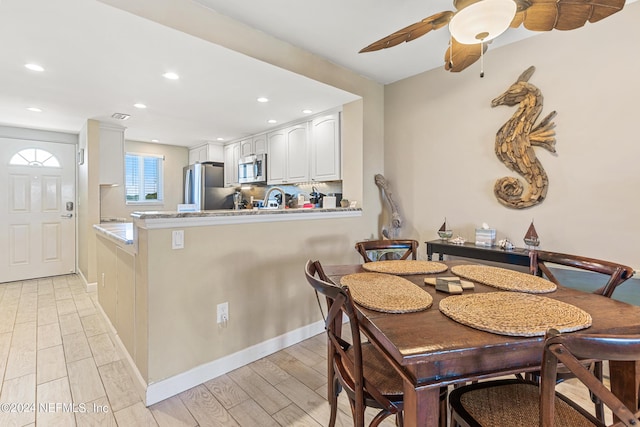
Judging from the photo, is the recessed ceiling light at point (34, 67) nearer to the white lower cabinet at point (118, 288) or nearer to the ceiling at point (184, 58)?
the ceiling at point (184, 58)

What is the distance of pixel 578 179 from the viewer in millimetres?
2295

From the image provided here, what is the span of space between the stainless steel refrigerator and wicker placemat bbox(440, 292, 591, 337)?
16.7ft

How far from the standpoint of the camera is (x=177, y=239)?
1.92 m

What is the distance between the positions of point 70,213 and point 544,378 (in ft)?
20.6

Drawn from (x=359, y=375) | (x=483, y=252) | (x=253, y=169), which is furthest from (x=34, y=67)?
(x=483, y=252)

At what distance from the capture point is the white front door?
4.38m

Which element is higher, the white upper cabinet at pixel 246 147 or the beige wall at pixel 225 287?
the white upper cabinet at pixel 246 147

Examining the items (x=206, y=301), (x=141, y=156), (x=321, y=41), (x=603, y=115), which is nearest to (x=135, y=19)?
(x=321, y=41)

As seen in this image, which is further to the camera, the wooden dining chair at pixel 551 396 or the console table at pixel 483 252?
the console table at pixel 483 252

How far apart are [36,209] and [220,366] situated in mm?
4608

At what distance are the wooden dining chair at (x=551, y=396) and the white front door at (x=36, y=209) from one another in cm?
599

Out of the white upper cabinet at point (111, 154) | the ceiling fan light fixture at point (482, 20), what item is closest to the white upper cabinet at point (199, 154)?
the white upper cabinet at point (111, 154)

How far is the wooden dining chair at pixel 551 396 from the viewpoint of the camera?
0.70 metres

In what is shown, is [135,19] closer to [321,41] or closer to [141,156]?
[321,41]
